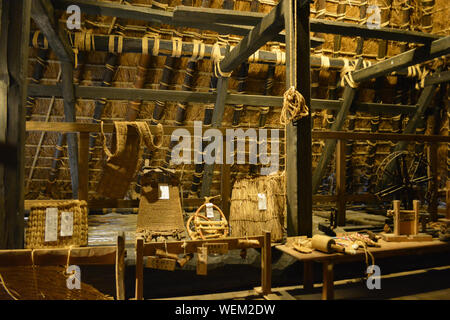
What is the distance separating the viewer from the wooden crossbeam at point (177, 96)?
4375 millimetres

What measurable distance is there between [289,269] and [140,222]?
1397 mm

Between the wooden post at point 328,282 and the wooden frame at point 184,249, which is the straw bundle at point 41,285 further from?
the wooden post at point 328,282

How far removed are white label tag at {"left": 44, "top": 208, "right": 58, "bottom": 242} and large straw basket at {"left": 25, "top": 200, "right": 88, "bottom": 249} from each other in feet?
0.08

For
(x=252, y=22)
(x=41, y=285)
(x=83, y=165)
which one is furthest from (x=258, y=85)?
(x=41, y=285)

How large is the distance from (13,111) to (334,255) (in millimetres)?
2453

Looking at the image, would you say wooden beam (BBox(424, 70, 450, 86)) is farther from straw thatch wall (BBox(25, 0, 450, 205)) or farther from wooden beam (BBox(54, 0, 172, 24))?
wooden beam (BBox(54, 0, 172, 24))

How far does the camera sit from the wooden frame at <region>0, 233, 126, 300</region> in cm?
191

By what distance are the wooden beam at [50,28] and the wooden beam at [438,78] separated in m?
5.66

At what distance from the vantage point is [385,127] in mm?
6492

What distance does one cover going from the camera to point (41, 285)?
1991 millimetres

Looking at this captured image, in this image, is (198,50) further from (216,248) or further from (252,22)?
(216,248)

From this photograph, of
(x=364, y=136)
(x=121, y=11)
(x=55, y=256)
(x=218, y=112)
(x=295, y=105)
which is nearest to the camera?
(x=55, y=256)

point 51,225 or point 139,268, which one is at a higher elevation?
point 51,225
